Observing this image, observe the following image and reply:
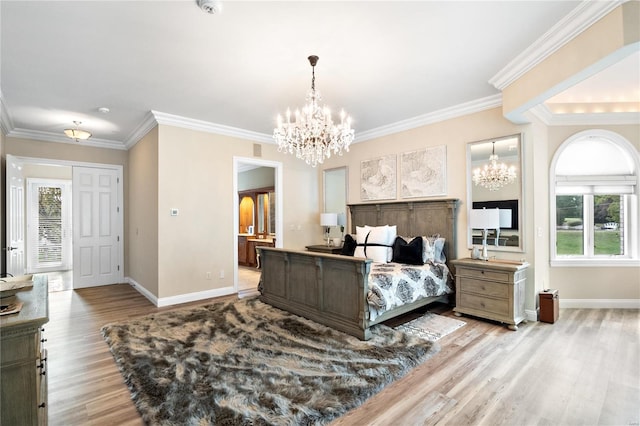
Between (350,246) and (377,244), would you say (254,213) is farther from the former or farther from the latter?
(377,244)

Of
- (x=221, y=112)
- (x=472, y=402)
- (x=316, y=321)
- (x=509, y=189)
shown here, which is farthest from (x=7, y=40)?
(x=509, y=189)

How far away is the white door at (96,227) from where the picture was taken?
5828mm

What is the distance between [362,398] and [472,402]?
0.77 metres

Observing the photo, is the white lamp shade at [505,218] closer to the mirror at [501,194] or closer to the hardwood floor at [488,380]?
the mirror at [501,194]

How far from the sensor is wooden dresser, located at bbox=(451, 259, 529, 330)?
3480 mm

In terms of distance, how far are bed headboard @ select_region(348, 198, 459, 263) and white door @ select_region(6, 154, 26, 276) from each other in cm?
529

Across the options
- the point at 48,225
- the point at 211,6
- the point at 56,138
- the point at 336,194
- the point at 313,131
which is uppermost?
the point at 211,6

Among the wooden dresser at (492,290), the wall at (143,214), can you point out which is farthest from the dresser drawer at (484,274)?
the wall at (143,214)

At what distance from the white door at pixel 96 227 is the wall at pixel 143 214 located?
264 millimetres

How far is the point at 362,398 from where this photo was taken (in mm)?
2162

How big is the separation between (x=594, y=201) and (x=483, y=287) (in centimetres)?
237

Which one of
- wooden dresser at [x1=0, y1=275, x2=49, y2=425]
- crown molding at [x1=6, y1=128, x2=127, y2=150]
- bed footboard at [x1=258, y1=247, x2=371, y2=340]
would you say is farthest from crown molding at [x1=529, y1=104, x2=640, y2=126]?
crown molding at [x1=6, y1=128, x2=127, y2=150]

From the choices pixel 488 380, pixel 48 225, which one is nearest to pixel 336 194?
pixel 488 380

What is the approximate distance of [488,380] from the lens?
7.91 ft
